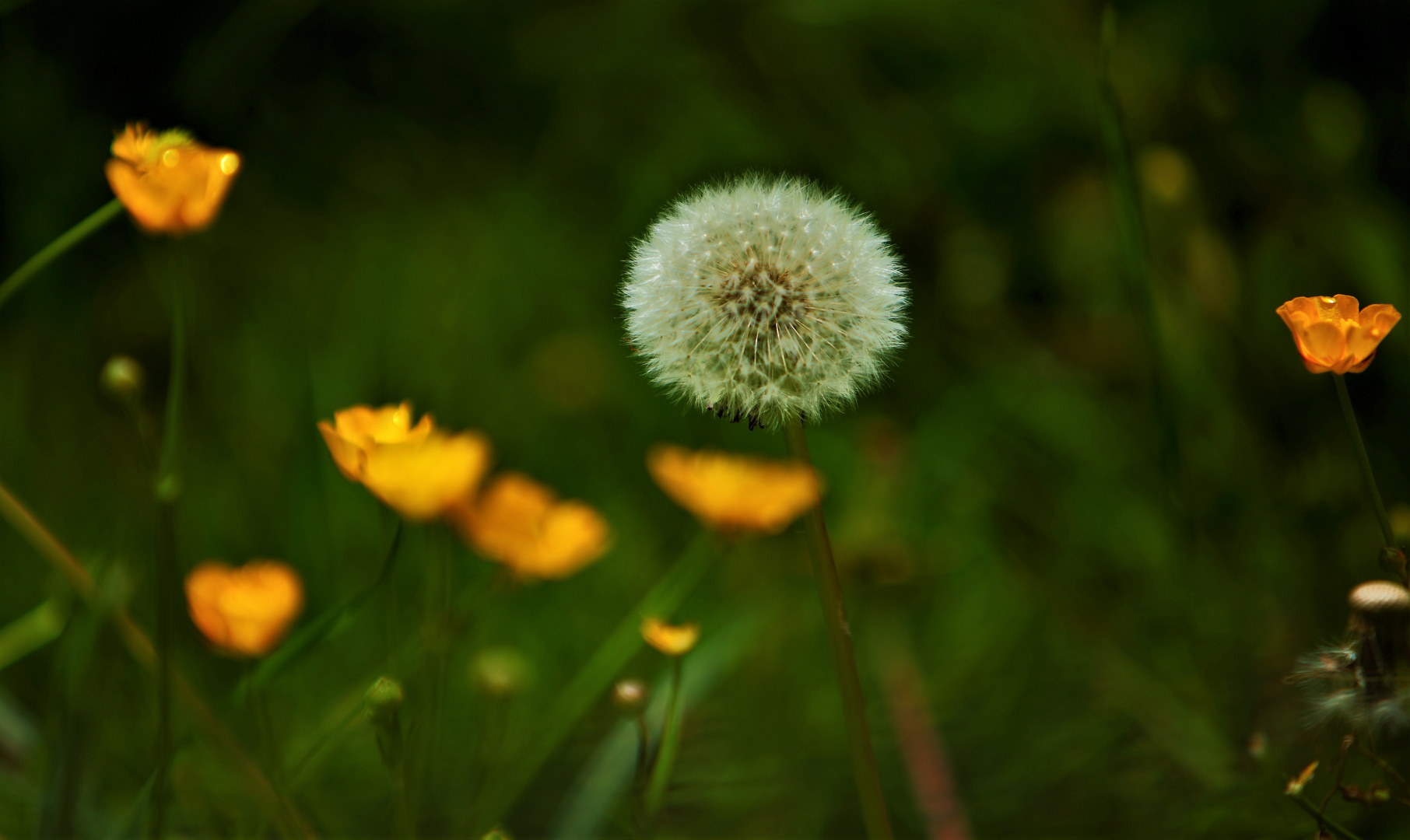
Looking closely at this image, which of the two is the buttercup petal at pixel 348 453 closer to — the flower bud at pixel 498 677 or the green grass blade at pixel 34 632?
the flower bud at pixel 498 677

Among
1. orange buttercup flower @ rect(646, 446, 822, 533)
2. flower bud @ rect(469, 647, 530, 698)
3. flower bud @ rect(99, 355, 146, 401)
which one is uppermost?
flower bud @ rect(99, 355, 146, 401)

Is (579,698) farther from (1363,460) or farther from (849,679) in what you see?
A: (1363,460)

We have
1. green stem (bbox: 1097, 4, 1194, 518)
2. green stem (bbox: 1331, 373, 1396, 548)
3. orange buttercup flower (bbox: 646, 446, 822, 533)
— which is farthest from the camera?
green stem (bbox: 1097, 4, 1194, 518)

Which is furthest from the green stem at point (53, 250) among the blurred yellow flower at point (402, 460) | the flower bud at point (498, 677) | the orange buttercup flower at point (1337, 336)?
the orange buttercup flower at point (1337, 336)

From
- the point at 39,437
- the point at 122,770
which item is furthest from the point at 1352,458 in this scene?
the point at 39,437

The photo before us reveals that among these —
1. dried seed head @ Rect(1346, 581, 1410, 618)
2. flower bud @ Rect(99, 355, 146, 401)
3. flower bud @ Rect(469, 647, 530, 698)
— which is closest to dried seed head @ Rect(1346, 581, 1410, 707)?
dried seed head @ Rect(1346, 581, 1410, 618)

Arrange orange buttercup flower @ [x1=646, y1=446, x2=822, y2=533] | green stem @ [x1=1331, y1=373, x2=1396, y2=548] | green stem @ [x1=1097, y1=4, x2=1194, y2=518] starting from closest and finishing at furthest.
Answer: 1. green stem @ [x1=1331, y1=373, x2=1396, y2=548]
2. orange buttercup flower @ [x1=646, y1=446, x2=822, y2=533]
3. green stem @ [x1=1097, y1=4, x2=1194, y2=518]

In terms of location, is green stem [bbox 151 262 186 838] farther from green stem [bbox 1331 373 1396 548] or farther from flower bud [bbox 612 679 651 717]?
green stem [bbox 1331 373 1396 548]
